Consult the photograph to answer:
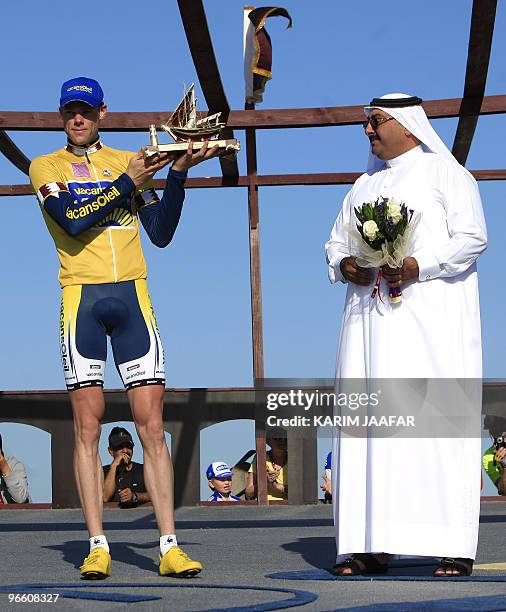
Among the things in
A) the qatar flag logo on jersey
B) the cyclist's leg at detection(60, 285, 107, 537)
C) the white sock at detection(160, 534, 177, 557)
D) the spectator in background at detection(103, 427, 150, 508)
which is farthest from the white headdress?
the spectator in background at detection(103, 427, 150, 508)

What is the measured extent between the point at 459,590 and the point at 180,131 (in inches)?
89.3

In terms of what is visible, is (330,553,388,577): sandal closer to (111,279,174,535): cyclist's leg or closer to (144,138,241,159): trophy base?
(111,279,174,535): cyclist's leg

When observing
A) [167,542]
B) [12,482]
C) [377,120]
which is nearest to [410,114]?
[377,120]

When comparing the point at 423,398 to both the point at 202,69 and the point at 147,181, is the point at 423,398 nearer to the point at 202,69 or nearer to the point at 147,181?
the point at 147,181

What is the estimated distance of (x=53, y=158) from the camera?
5.66 meters

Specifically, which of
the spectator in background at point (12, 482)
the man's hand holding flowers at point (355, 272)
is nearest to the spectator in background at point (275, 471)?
the spectator in background at point (12, 482)

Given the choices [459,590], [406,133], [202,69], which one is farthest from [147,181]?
[202,69]

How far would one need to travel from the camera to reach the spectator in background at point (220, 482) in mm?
12766

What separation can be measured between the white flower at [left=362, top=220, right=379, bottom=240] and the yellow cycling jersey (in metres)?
0.97

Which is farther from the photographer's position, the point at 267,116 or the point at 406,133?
the point at 267,116

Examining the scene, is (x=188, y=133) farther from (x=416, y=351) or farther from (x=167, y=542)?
(x=167, y=542)

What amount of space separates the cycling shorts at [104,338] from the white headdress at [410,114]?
1.44 m

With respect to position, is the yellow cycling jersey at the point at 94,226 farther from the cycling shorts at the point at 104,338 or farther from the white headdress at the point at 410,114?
the white headdress at the point at 410,114

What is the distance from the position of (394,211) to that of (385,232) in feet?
0.34
